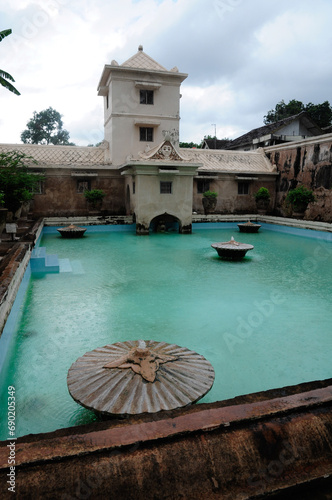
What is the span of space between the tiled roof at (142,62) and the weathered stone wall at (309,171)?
25.8 feet

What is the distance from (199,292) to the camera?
20.3ft

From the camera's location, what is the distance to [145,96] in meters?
16.2

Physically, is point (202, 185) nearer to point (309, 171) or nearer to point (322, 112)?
point (309, 171)

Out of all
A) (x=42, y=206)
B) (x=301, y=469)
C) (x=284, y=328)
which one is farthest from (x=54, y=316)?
(x=42, y=206)

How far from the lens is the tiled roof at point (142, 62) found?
15.9m

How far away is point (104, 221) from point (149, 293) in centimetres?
966

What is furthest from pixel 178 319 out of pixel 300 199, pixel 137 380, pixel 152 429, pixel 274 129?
pixel 274 129

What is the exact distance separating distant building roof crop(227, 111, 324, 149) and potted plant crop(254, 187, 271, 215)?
702 centimetres

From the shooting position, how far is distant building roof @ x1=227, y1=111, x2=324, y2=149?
22.6 metres

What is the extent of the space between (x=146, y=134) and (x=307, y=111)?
19.8 m

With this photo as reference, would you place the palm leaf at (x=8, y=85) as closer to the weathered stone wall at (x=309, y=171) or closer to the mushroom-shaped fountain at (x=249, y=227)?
the mushroom-shaped fountain at (x=249, y=227)

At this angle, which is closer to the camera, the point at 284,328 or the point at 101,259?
the point at 284,328

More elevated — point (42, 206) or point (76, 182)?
point (76, 182)

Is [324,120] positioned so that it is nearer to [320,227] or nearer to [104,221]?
[320,227]
